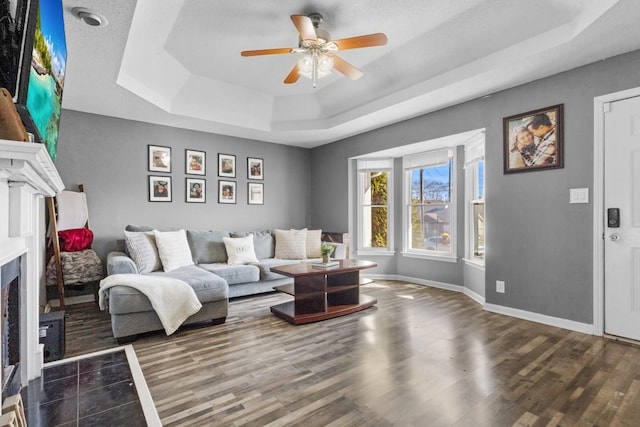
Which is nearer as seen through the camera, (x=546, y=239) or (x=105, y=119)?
(x=546, y=239)

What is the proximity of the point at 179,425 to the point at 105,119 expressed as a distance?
4.05 meters

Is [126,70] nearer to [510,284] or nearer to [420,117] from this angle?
[420,117]

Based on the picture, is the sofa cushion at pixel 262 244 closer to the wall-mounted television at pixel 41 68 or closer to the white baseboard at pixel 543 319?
the white baseboard at pixel 543 319

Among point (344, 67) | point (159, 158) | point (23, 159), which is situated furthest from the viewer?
point (159, 158)

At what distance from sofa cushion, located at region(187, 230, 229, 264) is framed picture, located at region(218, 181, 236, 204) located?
744mm

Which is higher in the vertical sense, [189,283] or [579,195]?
[579,195]

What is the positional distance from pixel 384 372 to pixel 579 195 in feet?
7.99

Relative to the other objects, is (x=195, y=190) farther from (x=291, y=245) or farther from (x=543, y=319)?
(x=543, y=319)

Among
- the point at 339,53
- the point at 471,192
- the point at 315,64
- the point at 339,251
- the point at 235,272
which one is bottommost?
the point at 235,272

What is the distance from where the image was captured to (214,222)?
5.23 m

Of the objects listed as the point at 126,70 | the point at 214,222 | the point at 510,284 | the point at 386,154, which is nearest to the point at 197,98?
the point at 126,70

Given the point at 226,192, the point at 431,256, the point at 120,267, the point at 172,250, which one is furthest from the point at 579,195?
the point at 226,192

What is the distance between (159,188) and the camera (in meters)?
4.71

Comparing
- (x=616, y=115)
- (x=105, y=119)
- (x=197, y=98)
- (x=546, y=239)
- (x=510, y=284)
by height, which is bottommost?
(x=510, y=284)
